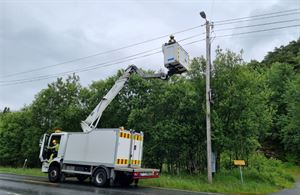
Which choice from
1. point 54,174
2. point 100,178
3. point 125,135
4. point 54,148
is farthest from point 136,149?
point 54,148

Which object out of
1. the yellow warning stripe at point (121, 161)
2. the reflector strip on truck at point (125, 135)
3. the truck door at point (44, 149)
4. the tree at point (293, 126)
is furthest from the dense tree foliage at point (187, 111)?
the tree at point (293, 126)

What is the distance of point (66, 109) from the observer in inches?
1081

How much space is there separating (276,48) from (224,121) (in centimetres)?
7787

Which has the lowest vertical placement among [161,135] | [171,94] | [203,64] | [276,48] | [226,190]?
[226,190]

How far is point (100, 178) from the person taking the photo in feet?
43.8

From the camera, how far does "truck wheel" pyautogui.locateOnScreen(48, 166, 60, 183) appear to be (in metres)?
14.9

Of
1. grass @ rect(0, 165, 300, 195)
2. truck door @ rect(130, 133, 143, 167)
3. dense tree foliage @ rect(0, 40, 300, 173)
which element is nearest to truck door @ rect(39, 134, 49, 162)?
truck door @ rect(130, 133, 143, 167)

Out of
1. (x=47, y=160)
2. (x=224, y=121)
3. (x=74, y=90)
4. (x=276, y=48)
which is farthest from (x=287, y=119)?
(x=276, y=48)

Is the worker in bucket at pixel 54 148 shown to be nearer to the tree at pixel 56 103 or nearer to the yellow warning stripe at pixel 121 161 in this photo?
the yellow warning stripe at pixel 121 161

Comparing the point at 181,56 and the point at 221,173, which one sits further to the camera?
the point at 221,173

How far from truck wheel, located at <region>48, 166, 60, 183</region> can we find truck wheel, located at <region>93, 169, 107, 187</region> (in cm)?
268

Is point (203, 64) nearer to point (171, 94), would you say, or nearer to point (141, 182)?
point (171, 94)

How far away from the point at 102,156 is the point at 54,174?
348cm

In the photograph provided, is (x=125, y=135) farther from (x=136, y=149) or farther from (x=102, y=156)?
(x=102, y=156)
